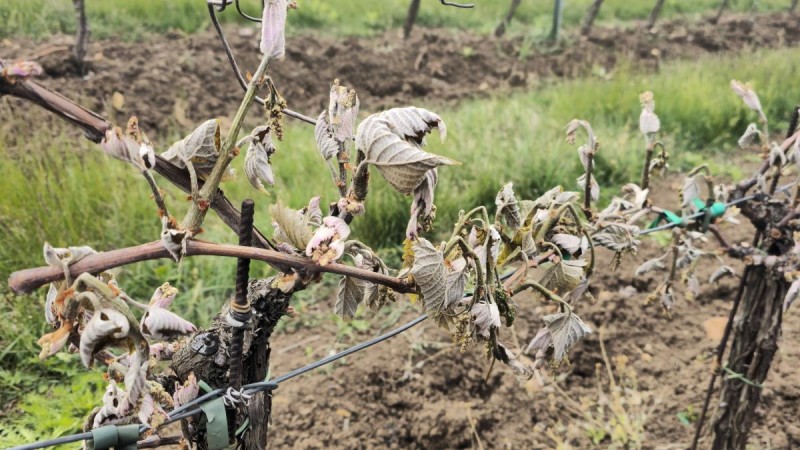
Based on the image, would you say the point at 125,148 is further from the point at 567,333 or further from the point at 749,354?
the point at 749,354

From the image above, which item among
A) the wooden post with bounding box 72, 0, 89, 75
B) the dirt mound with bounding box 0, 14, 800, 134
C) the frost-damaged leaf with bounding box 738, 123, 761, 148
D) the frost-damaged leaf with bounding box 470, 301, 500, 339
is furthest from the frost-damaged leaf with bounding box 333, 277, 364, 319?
the wooden post with bounding box 72, 0, 89, 75

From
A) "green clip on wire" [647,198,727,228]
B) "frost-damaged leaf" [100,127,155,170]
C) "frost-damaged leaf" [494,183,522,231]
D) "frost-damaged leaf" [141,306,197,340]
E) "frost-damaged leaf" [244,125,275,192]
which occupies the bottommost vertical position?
"green clip on wire" [647,198,727,228]

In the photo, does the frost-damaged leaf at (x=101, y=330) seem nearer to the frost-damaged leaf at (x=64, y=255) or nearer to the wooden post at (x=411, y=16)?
the frost-damaged leaf at (x=64, y=255)

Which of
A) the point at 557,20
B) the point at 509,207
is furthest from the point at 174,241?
the point at 557,20

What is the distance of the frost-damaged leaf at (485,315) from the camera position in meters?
0.89

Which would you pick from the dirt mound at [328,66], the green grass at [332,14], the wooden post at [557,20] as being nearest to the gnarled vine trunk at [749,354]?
the dirt mound at [328,66]

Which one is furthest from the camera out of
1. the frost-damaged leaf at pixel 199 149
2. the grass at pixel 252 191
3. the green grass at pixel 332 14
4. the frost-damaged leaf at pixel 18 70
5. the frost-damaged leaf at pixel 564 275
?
the green grass at pixel 332 14

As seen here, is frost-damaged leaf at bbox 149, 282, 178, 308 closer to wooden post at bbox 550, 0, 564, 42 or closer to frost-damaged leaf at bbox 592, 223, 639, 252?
frost-damaged leaf at bbox 592, 223, 639, 252

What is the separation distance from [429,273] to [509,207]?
Result: 29 centimetres

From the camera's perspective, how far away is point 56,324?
736 millimetres

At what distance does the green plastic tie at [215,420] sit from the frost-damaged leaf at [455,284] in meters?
0.35

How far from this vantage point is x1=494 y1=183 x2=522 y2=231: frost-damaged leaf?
1.05 meters

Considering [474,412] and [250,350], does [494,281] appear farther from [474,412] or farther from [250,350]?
[474,412]

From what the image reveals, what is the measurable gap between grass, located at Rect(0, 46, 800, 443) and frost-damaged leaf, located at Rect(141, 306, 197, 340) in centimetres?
173
